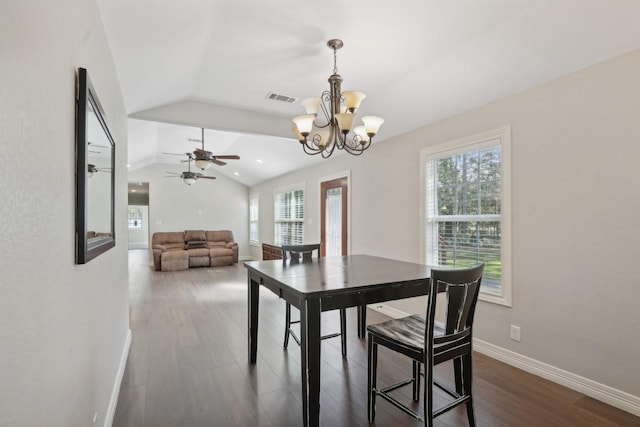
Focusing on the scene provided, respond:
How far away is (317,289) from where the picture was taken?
1.87 m

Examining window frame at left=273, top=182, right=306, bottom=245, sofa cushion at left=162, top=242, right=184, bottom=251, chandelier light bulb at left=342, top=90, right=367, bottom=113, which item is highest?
chandelier light bulb at left=342, top=90, right=367, bottom=113

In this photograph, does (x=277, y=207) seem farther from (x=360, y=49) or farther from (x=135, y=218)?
Answer: (x=135, y=218)

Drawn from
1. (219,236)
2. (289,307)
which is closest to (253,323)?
(289,307)

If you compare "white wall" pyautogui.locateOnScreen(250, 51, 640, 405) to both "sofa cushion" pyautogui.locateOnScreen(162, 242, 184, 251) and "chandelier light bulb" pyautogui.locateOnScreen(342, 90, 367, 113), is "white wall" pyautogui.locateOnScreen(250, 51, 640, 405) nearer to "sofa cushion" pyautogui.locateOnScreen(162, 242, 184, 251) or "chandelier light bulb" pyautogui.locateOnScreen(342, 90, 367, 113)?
"chandelier light bulb" pyautogui.locateOnScreen(342, 90, 367, 113)

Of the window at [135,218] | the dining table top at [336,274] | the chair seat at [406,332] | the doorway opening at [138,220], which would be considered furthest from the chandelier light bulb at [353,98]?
the window at [135,218]

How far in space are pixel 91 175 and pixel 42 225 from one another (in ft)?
2.12

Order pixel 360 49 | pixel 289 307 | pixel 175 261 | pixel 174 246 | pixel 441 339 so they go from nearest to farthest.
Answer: pixel 441 339
pixel 360 49
pixel 289 307
pixel 175 261
pixel 174 246

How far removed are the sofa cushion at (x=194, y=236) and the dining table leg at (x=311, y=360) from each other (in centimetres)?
796

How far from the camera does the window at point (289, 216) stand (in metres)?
7.15

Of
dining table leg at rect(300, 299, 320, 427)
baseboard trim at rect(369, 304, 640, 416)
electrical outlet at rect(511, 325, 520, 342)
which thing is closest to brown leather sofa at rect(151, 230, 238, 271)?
baseboard trim at rect(369, 304, 640, 416)

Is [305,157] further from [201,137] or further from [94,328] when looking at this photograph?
[94,328]

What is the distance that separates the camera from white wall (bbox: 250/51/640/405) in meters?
2.18

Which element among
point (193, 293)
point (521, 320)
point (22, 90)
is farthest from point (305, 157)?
point (22, 90)

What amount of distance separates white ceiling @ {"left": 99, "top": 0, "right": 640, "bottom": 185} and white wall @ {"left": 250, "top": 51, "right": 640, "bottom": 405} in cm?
20
